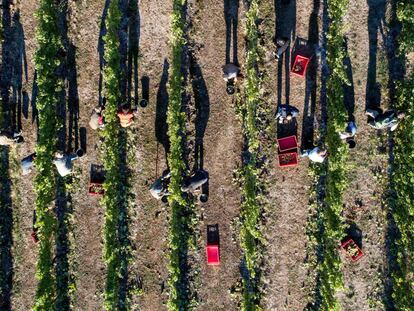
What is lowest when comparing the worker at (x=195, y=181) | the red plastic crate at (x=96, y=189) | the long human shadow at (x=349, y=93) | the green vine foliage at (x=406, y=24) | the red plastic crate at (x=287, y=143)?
the red plastic crate at (x=96, y=189)

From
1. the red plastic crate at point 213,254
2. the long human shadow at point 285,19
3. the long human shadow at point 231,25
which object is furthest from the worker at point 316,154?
the red plastic crate at point 213,254

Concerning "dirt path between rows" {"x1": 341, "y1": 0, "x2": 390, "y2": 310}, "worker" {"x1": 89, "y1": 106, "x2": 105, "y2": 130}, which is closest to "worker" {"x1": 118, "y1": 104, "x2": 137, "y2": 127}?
"worker" {"x1": 89, "y1": 106, "x2": 105, "y2": 130}

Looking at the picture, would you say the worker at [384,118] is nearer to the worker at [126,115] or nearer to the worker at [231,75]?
the worker at [231,75]

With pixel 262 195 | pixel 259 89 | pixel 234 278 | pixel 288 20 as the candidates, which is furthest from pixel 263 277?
pixel 288 20

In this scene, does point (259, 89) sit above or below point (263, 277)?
above

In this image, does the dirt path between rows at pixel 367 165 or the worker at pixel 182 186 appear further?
the dirt path between rows at pixel 367 165

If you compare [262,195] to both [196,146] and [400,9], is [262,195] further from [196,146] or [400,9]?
[400,9]
